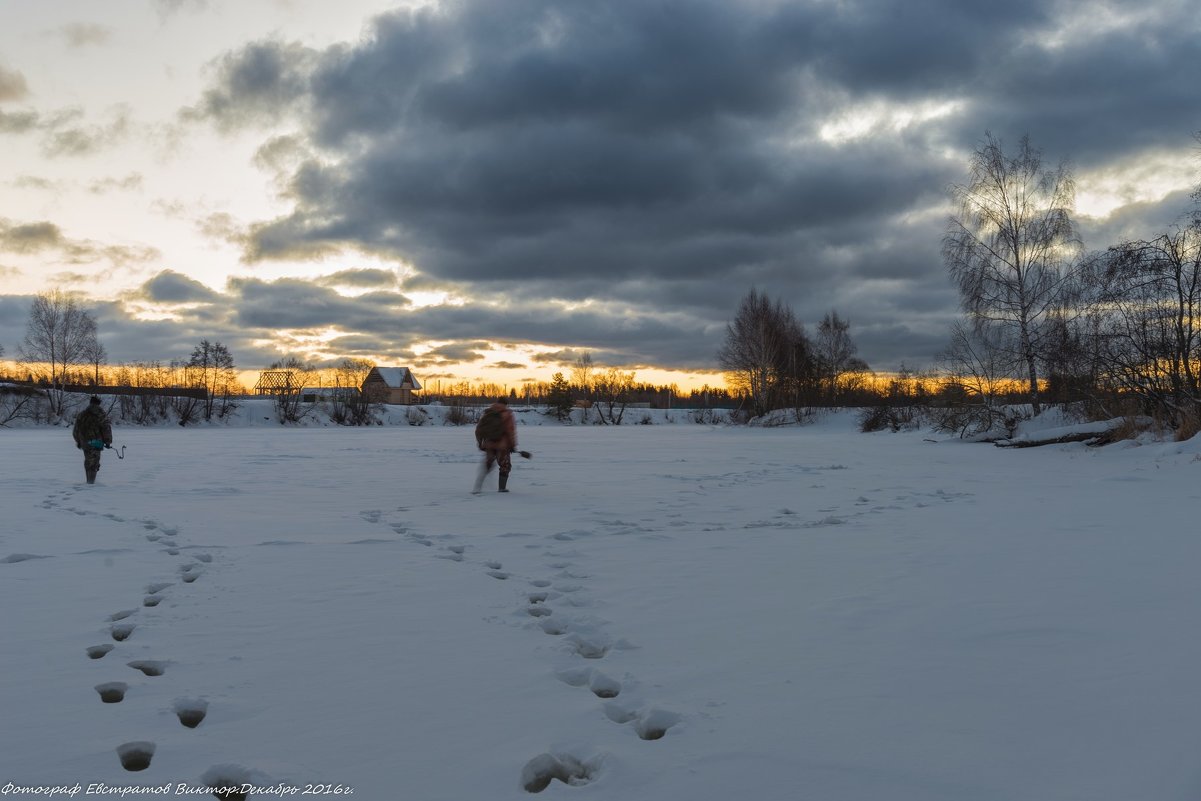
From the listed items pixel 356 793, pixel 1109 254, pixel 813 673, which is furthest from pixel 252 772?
pixel 1109 254

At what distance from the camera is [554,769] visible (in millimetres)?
2568

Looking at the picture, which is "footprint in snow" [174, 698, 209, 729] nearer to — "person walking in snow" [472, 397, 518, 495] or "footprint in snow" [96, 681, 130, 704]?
"footprint in snow" [96, 681, 130, 704]

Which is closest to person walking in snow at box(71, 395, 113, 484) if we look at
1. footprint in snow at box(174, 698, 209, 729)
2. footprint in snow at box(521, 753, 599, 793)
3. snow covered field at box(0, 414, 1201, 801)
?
snow covered field at box(0, 414, 1201, 801)

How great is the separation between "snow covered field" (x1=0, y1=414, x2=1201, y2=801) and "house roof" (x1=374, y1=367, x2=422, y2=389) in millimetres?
97880

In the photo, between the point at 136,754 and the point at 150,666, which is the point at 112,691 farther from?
the point at 136,754

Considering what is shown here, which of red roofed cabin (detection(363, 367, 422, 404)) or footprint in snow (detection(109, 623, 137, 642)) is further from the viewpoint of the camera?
red roofed cabin (detection(363, 367, 422, 404))

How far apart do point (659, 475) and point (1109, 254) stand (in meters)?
11.3

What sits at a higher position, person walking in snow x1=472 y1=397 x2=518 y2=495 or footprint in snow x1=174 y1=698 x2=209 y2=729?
person walking in snow x1=472 y1=397 x2=518 y2=495

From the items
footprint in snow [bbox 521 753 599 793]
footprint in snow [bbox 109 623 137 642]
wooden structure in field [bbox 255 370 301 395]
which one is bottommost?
footprint in snow [bbox 521 753 599 793]

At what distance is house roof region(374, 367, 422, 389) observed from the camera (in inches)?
A: 4104

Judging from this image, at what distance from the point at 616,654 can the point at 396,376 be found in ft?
347

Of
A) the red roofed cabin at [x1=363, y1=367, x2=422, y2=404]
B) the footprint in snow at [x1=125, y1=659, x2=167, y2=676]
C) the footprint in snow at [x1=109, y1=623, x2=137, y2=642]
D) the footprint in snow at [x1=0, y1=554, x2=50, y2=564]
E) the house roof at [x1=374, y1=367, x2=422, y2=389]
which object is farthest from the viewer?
the house roof at [x1=374, y1=367, x2=422, y2=389]

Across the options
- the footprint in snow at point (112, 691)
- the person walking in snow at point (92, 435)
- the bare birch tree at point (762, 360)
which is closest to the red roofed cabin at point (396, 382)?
the bare birch tree at point (762, 360)

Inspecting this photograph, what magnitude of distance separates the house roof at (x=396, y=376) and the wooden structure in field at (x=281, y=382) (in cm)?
4023
